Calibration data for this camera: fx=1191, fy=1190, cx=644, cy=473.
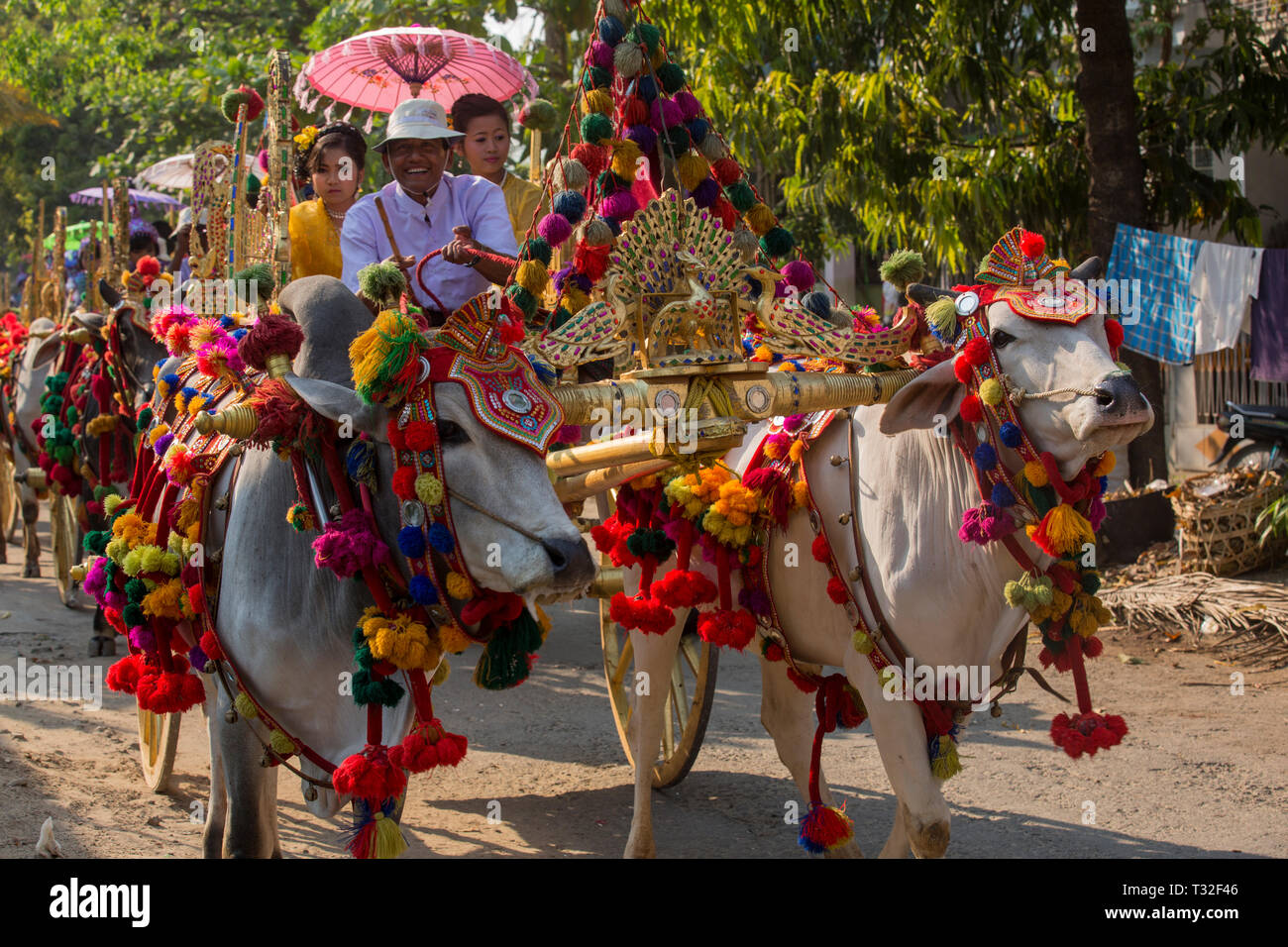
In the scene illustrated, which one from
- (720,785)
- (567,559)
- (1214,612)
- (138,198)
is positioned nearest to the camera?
(567,559)

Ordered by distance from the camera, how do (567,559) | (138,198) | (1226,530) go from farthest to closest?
(138,198) → (1226,530) → (567,559)

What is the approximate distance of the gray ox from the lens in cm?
285

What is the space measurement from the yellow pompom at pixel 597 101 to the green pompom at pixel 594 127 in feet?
0.14

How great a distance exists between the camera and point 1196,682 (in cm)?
698

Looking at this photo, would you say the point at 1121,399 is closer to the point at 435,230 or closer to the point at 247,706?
the point at 247,706

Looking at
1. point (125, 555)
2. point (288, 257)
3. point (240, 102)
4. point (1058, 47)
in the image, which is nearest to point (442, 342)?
point (125, 555)

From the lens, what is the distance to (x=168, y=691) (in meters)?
3.41

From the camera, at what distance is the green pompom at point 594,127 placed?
3848 mm

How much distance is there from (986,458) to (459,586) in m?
1.68

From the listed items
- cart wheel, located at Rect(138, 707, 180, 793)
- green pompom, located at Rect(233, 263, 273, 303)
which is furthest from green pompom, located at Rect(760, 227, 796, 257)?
cart wheel, located at Rect(138, 707, 180, 793)

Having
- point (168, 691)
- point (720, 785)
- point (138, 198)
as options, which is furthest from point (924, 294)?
point (138, 198)

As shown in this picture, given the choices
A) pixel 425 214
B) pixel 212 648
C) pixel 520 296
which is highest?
pixel 425 214

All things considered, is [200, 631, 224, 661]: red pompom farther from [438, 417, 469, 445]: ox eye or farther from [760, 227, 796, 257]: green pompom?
[760, 227, 796, 257]: green pompom
